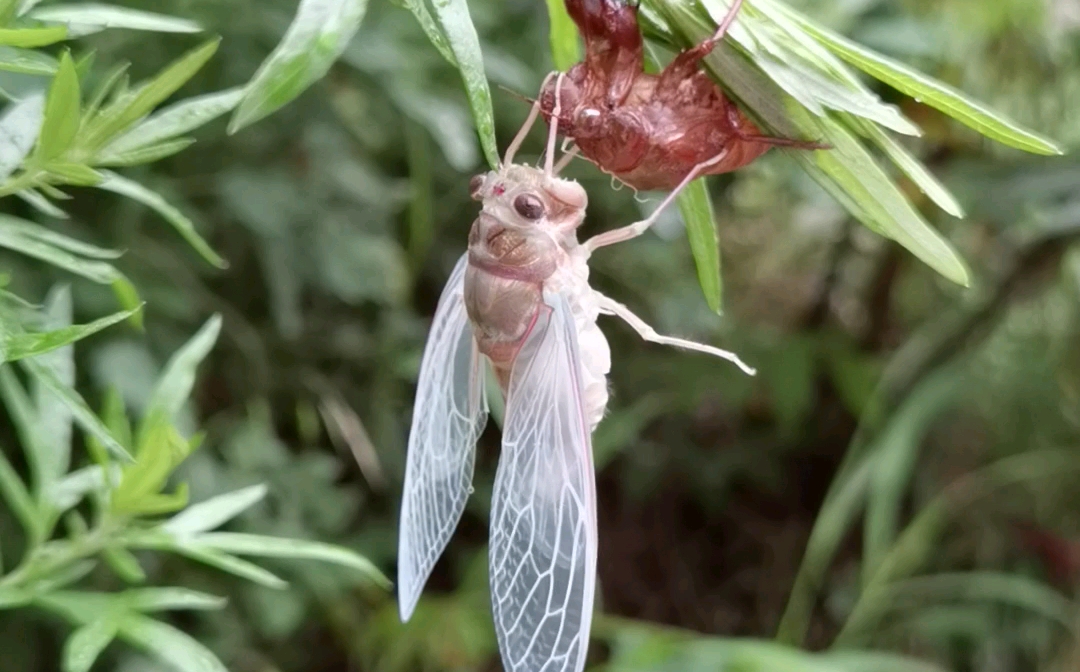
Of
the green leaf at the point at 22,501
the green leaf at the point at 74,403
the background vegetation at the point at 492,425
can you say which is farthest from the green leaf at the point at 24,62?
the green leaf at the point at 22,501

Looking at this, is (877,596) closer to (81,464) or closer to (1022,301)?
(1022,301)

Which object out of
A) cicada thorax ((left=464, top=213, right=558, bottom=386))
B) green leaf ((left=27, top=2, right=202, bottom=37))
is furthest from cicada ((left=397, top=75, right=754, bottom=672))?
green leaf ((left=27, top=2, right=202, bottom=37))

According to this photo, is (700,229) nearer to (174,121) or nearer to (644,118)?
(644,118)

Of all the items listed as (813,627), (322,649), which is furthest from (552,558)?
(813,627)

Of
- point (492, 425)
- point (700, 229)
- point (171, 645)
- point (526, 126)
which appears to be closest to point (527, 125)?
point (526, 126)

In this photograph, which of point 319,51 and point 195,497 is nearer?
point 319,51

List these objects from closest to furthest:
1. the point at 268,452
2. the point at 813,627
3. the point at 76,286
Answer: the point at 76,286 → the point at 268,452 → the point at 813,627
